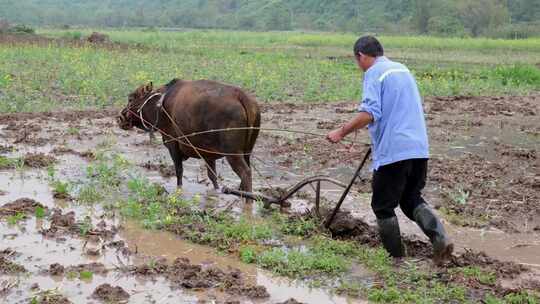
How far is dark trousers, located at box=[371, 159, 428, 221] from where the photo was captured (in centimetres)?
562

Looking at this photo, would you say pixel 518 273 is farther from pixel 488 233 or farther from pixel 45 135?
pixel 45 135

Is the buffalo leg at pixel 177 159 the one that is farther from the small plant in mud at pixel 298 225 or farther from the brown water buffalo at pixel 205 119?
the small plant in mud at pixel 298 225

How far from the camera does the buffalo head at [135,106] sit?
9008mm

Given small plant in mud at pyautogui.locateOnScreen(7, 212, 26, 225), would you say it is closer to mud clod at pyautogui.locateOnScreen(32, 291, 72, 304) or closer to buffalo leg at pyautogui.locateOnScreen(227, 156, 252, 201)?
mud clod at pyautogui.locateOnScreen(32, 291, 72, 304)

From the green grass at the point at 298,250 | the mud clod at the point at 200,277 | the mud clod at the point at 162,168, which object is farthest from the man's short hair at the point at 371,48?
the mud clod at the point at 162,168

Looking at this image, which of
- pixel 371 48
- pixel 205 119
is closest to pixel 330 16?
pixel 205 119

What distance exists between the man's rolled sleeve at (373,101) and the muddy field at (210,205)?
1301mm

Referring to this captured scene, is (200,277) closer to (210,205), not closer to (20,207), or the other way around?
(210,205)

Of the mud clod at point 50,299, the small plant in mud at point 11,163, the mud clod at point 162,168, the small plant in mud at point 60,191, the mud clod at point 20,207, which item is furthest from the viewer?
the mud clod at point 162,168

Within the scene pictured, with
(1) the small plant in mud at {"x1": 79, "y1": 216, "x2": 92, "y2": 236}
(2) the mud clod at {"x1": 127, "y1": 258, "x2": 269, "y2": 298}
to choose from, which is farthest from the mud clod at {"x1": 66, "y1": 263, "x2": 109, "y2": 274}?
(1) the small plant in mud at {"x1": 79, "y1": 216, "x2": 92, "y2": 236}

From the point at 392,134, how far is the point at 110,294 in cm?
252

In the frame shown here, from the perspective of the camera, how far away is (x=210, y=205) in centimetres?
798

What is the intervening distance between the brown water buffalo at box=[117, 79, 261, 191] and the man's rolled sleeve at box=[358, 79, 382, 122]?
94.4 inches

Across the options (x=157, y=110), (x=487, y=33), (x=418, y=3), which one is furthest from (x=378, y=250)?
(x=418, y=3)
